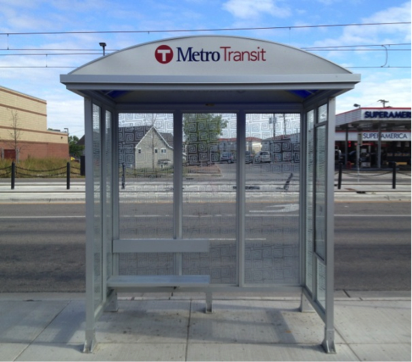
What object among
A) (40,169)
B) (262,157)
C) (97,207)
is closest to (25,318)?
(97,207)

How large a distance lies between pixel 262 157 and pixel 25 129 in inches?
1845

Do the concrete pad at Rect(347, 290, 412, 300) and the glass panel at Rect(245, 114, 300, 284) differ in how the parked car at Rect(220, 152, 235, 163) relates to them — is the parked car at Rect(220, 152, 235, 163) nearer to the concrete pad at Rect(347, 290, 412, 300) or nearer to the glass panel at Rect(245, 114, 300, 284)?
the glass panel at Rect(245, 114, 300, 284)

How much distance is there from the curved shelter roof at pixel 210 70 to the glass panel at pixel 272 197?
1.04 metres

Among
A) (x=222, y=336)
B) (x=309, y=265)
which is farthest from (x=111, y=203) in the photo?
(x=309, y=265)

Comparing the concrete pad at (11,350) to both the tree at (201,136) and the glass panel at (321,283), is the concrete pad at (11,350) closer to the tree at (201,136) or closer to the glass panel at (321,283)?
the tree at (201,136)

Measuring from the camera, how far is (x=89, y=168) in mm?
4289

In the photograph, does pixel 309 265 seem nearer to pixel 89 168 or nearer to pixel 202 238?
pixel 202 238

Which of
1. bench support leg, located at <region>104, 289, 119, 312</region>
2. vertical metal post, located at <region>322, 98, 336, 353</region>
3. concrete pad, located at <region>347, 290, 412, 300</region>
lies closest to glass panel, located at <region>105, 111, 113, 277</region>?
bench support leg, located at <region>104, 289, 119, 312</region>

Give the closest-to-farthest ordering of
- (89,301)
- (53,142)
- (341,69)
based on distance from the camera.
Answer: (341,69), (89,301), (53,142)

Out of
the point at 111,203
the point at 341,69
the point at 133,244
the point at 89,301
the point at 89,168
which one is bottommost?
the point at 89,301

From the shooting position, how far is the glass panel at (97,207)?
455 cm

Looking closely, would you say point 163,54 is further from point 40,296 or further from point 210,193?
point 40,296

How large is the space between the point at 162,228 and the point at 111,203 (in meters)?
0.66

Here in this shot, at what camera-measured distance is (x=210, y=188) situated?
215 inches
